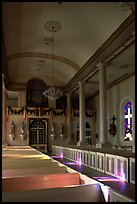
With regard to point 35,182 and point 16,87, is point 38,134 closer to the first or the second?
point 16,87

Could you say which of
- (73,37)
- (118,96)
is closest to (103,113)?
(73,37)

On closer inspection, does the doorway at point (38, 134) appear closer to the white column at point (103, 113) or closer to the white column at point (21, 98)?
the white column at point (21, 98)

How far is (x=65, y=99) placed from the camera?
1992 cm

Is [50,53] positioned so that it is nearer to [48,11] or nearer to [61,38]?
[61,38]

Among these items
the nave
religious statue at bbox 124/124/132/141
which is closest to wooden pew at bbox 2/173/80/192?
the nave

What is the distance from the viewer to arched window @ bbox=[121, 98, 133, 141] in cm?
1470

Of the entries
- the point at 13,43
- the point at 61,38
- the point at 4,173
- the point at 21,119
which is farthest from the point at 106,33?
the point at 21,119

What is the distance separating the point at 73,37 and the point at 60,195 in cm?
863

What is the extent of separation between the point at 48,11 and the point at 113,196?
7281 mm

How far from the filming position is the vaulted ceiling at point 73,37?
8.33 metres

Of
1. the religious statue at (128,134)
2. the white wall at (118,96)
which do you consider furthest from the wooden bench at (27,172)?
the religious statue at (128,134)

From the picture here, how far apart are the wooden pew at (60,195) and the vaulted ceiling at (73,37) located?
5.38 m

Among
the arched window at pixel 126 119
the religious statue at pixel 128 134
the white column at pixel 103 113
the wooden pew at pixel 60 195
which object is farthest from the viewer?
the arched window at pixel 126 119

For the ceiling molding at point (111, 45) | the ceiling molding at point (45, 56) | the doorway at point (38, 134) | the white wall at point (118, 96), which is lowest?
the doorway at point (38, 134)
